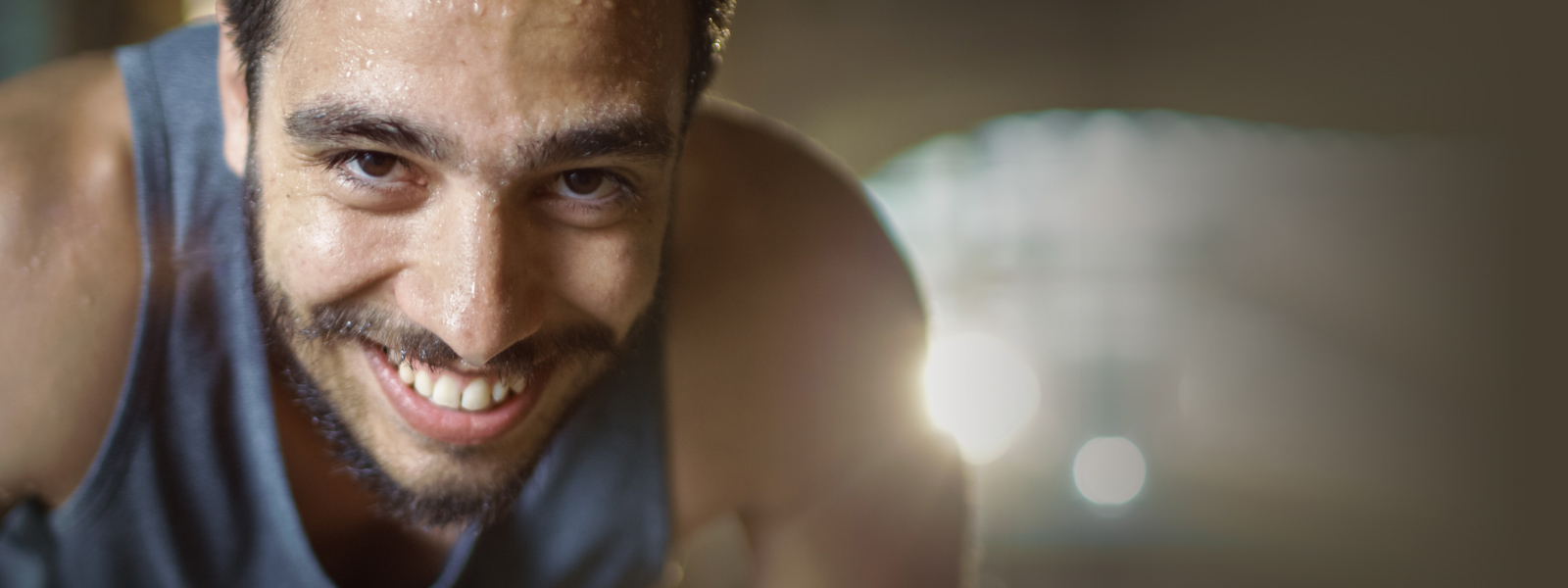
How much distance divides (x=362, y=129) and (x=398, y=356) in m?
0.13

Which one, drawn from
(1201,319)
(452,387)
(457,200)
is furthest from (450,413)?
(1201,319)

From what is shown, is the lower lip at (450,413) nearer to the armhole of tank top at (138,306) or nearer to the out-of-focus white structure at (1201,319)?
the armhole of tank top at (138,306)

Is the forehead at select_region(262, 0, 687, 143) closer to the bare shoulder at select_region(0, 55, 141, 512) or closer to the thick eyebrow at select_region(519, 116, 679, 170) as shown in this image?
the thick eyebrow at select_region(519, 116, 679, 170)

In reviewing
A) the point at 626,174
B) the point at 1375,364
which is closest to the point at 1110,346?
the point at 1375,364

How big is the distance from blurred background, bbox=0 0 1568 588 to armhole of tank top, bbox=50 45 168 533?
2.29 m

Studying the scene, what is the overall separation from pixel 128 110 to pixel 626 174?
12.7 inches

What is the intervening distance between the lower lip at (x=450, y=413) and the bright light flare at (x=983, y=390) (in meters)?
2.40

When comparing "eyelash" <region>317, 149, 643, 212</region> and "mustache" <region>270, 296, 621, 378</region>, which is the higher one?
"eyelash" <region>317, 149, 643, 212</region>

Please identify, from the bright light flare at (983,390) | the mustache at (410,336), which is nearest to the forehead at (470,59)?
the mustache at (410,336)

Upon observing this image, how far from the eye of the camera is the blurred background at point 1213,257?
2629 mm

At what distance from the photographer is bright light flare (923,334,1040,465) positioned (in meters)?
2.89

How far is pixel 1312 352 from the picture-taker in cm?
284

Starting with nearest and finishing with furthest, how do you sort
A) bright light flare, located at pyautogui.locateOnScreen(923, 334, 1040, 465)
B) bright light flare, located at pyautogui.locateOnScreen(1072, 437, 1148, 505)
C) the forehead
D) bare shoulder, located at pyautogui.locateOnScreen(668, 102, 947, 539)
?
the forehead, bare shoulder, located at pyautogui.locateOnScreen(668, 102, 947, 539), bright light flare, located at pyautogui.locateOnScreen(1072, 437, 1148, 505), bright light flare, located at pyautogui.locateOnScreen(923, 334, 1040, 465)

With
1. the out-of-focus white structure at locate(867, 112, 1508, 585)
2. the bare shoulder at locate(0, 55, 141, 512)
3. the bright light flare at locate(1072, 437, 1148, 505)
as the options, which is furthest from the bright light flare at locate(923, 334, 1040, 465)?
the bare shoulder at locate(0, 55, 141, 512)
